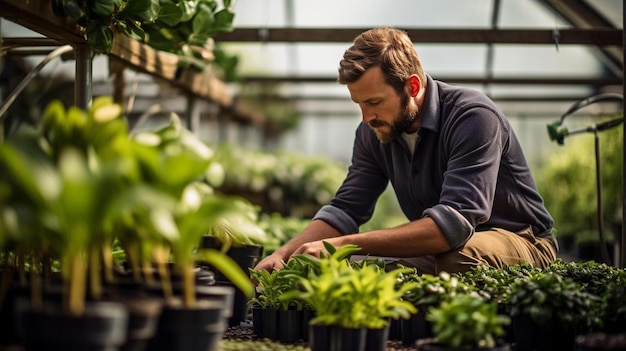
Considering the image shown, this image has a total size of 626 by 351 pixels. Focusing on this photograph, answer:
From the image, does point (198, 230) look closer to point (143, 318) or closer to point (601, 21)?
point (143, 318)

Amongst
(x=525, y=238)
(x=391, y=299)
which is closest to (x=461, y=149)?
(x=525, y=238)

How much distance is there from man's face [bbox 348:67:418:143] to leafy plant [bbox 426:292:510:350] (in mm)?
1395

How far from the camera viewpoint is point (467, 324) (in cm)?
183

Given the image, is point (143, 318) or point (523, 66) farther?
point (523, 66)

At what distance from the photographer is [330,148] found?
1133cm

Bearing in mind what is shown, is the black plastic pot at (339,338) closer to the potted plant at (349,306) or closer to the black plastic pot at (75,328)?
the potted plant at (349,306)

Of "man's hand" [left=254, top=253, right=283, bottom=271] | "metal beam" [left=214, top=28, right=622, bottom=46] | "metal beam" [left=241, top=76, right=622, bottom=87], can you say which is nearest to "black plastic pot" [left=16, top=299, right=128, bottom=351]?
"man's hand" [left=254, top=253, right=283, bottom=271]

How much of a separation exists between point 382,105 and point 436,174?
38 cm

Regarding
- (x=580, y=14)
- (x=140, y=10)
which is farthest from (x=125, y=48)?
(x=580, y=14)

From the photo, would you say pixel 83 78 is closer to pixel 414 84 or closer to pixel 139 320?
pixel 414 84

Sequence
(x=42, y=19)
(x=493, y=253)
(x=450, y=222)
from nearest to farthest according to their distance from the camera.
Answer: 1. (x=42, y=19)
2. (x=450, y=222)
3. (x=493, y=253)

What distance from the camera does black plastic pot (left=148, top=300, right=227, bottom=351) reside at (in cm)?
168

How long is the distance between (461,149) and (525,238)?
0.53 metres

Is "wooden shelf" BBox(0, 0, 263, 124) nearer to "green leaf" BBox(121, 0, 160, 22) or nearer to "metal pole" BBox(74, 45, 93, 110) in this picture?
"metal pole" BBox(74, 45, 93, 110)
